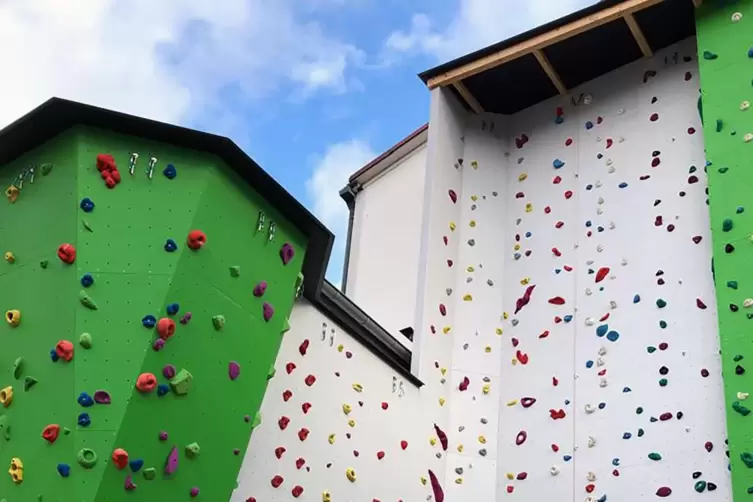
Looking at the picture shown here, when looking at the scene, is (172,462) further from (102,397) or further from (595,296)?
(595,296)

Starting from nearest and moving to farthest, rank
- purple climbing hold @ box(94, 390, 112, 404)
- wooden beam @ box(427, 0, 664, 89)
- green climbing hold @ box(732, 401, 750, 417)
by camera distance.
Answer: purple climbing hold @ box(94, 390, 112, 404), green climbing hold @ box(732, 401, 750, 417), wooden beam @ box(427, 0, 664, 89)

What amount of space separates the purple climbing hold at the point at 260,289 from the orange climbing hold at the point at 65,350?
1008mm

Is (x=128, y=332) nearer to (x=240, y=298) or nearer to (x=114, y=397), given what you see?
(x=114, y=397)

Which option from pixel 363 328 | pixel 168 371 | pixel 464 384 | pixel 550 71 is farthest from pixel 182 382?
pixel 550 71

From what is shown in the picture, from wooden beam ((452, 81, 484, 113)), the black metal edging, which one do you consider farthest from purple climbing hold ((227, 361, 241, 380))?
wooden beam ((452, 81, 484, 113))

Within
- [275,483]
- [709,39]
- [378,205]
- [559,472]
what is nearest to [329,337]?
[275,483]

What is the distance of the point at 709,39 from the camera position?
6.84 metres

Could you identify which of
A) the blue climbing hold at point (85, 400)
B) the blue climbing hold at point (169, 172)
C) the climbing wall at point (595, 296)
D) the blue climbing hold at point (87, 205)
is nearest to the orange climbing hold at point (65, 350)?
the blue climbing hold at point (85, 400)

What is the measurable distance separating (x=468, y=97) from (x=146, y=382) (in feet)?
15.5

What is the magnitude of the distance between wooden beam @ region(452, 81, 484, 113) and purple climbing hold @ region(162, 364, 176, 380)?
4.40 m

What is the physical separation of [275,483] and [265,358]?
98 centimetres

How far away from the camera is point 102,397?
4156 mm

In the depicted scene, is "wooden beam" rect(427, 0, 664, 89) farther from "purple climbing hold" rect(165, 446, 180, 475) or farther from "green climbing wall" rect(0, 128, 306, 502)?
"purple climbing hold" rect(165, 446, 180, 475)

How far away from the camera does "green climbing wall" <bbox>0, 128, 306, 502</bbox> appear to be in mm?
4164
